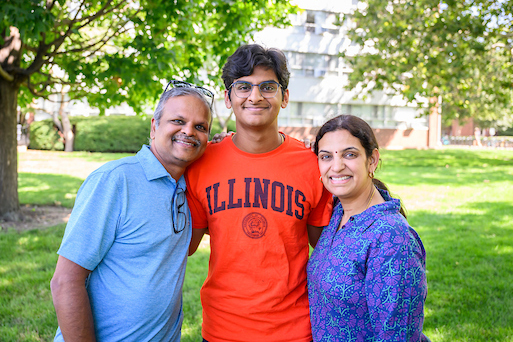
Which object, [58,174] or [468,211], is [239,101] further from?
[58,174]

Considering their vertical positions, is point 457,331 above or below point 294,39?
below

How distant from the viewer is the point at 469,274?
5605 millimetres

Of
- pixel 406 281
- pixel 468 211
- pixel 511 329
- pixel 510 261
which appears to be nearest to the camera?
pixel 406 281

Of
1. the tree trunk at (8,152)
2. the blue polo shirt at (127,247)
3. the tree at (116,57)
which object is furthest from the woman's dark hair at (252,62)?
the tree trunk at (8,152)

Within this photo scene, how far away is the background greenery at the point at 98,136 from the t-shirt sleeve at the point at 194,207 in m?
20.4

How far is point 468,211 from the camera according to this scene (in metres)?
9.00

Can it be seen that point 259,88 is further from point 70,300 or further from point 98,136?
point 98,136

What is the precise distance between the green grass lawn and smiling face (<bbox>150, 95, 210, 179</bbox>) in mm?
2410

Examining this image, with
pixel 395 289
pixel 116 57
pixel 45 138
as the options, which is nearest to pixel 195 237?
pixel 395 289

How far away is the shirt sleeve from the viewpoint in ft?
6.07

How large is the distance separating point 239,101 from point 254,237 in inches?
32.1

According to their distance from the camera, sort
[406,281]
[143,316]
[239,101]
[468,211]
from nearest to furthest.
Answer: [406,281], [143,316], [239,101], [468,211]

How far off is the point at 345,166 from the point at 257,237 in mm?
628

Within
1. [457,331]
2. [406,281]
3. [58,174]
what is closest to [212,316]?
[406,281]
